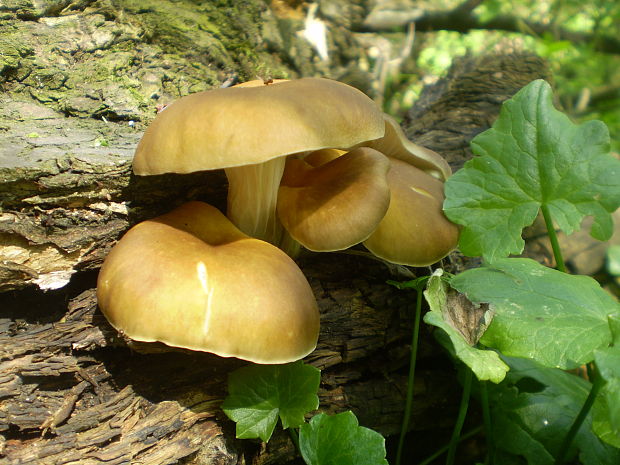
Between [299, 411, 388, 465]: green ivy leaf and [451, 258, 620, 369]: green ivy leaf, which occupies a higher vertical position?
[451, 258, 620, 369]: green ivy leaf

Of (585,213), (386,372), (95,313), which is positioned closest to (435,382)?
(386,372)

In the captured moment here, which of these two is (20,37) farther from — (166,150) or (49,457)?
(49,457)

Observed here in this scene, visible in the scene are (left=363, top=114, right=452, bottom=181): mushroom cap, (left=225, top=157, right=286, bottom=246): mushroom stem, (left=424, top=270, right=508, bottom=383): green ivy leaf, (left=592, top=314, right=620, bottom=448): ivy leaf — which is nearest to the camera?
(left=592, top=314, right=620, bottom=448): ivy leaf

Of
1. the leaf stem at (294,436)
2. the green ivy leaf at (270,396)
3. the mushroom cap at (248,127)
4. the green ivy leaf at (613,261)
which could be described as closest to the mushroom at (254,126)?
the mushroom cap at (248,127)

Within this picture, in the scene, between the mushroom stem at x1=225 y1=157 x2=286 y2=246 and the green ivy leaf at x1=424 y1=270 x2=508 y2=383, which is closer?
the green ivy leaf at x1=424 y1=270 x2=508 y2=383

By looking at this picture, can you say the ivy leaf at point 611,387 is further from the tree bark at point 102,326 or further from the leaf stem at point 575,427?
the tree bark at point 102,326

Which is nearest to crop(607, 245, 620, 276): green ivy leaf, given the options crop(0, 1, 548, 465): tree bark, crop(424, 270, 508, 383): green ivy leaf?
crop(0, 1, 548, 465): tree bark

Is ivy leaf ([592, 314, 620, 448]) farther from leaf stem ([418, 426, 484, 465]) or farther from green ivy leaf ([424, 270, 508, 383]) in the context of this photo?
leaf stem ([418, 426, 484, 465])
